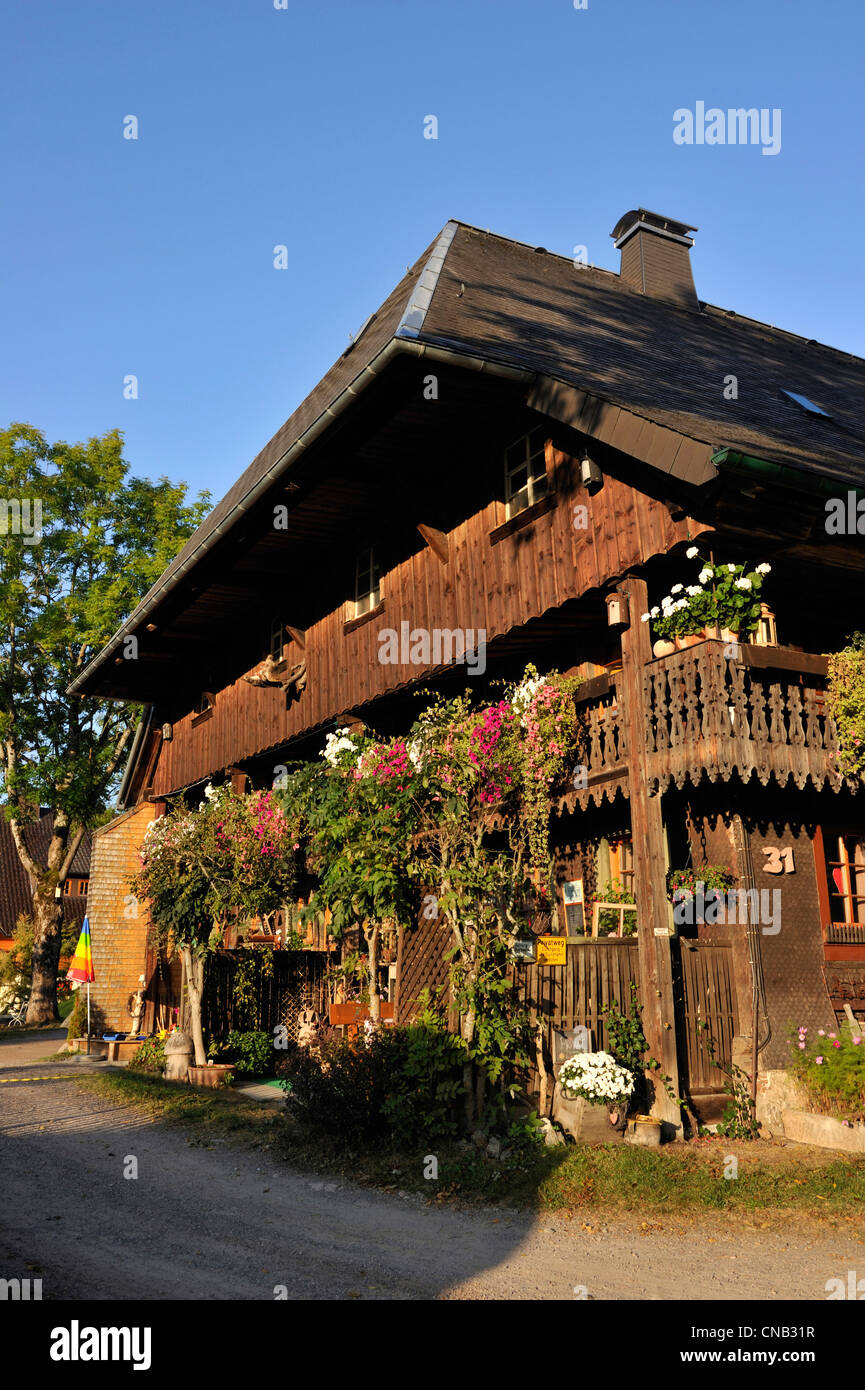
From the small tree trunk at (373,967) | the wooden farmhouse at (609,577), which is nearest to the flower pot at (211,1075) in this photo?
the wooden farmhouse at (609,577)

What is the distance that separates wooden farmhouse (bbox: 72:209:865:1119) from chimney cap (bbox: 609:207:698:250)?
219cm

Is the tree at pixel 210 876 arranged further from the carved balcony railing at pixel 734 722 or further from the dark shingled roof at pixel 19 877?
the dark shingled roof at pixel 19 877

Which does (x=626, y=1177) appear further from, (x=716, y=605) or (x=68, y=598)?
(x=68, y=598)

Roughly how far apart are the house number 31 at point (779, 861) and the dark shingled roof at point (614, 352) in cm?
381

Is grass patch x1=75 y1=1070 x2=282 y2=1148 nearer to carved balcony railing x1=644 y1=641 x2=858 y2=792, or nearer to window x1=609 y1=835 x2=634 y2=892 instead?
window x1=609 y1=835 x2=634 y2=892

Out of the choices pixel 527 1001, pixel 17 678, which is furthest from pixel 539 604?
pixel 17 678

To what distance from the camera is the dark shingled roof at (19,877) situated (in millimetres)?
42406

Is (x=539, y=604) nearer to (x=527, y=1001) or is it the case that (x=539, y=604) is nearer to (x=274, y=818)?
(x=527, y=1001)

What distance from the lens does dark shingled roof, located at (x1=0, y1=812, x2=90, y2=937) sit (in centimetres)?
4241

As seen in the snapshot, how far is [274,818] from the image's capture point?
14.9 meters

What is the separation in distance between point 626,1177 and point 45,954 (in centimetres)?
2270

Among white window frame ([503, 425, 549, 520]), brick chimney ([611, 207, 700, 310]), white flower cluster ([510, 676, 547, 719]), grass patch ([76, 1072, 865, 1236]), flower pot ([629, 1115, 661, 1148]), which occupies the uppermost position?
brick chimney ([611, 207, 700, 310])

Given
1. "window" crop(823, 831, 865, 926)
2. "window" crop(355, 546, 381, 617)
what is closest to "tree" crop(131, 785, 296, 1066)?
"window" crop(355, 546, 381, 617)
